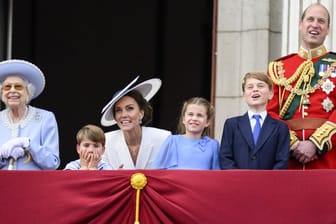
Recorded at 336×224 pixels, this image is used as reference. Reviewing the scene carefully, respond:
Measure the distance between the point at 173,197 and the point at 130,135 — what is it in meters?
1.17

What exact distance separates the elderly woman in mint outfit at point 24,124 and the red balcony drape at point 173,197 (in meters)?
0.36

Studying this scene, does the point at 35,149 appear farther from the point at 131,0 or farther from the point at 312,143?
the point at 131,0

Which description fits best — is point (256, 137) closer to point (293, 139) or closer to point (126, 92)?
point (293, 139)

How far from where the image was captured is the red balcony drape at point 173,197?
611 cm

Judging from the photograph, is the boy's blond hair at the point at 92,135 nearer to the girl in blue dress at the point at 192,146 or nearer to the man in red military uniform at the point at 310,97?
the girl in blue dress at the point at 192,146

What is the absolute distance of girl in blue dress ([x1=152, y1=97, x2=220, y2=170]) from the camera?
663cm

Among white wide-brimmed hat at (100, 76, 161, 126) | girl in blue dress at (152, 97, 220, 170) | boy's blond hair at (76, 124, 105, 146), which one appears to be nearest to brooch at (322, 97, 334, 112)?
girl in blue dress at (152, 97, 220, 170)

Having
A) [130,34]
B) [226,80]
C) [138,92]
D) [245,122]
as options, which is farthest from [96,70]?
[245,122]

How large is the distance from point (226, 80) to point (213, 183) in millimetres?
2767

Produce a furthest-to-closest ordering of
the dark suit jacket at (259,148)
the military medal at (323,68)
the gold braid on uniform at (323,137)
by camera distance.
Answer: the military medal at (323,68) < the gold braid on uniform at (323,137) < the dark suit jacket at (259,148)

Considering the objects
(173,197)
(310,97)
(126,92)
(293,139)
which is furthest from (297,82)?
(173,197)

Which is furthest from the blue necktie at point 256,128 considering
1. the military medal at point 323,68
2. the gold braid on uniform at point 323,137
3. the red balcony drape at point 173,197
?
the military medal at point 323,68

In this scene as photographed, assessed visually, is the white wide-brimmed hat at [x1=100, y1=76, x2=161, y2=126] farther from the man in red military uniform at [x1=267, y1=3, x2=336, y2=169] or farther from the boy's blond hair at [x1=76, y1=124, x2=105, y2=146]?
the man in red military uniform at [x1=267, y1=3, x2=336, y2=169]

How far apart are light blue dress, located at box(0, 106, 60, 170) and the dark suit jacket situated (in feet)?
3.33
